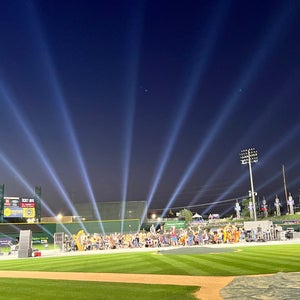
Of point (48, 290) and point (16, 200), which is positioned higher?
point (16, 200)

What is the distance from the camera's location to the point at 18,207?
63062 mm

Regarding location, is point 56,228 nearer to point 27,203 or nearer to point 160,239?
point 27,203

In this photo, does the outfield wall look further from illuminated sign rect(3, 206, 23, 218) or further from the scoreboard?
illuminated sign rect(3, 206, 23, 218)

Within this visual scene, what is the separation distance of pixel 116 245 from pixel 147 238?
3.31 m

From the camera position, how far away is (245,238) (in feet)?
124

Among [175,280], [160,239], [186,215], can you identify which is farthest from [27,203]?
[186,215]

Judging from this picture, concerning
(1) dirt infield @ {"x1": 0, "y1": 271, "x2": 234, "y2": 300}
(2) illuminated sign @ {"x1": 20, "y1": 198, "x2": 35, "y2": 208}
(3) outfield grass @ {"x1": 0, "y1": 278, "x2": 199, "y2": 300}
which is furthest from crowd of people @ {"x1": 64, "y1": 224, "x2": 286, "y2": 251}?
(2) illuminated sign @ {"x1": 20, "y1": 198, "x2": 35, "y2": 208}

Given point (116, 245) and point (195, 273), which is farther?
point (116, 245)

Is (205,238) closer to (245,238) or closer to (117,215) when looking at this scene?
(245,238)

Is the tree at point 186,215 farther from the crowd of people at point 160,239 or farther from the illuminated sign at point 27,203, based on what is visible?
the crowd of people at point 160,239

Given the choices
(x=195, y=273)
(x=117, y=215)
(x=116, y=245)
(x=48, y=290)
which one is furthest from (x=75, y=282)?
(x=117, y=215)

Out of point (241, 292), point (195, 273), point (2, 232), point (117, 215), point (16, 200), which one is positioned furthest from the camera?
point (117, 215)

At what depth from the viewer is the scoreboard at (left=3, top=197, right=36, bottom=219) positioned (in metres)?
61.8

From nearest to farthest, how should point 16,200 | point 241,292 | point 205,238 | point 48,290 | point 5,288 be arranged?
point 241,292 → point 48,290 → point 5,288 → point 205,238 → point 16,200
